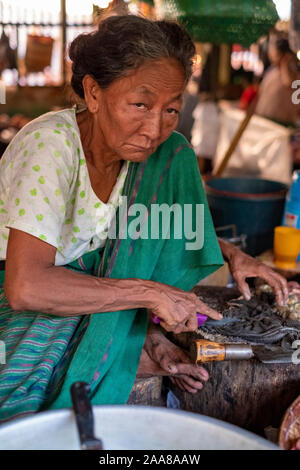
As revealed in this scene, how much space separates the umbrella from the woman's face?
143cm

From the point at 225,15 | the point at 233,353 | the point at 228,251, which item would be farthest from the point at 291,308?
the point at 225,15

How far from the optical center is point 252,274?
214 centimetres

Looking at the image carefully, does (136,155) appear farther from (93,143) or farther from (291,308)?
(291,308)

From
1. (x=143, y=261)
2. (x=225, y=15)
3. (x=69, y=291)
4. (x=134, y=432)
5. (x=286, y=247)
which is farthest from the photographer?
(x=225, y=15)

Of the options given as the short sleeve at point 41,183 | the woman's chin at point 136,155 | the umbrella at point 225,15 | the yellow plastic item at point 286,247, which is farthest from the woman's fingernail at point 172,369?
the umbrella at point 225,15

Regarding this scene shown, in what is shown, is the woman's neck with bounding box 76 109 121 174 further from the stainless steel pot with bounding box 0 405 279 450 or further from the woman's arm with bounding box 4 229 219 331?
the stainless steel pot with bounding box 0 405 279 450

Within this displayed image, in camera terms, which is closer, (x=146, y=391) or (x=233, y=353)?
(x=233, y=353)

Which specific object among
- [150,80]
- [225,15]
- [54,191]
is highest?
[225,15]

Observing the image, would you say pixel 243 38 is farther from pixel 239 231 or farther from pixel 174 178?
pixel 174 178

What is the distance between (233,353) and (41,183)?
82cm

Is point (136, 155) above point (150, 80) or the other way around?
the other way around

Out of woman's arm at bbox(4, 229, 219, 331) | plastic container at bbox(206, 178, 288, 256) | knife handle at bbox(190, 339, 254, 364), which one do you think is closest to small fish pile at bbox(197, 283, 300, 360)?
knife handle at bbox(190, 339, 254, 364)

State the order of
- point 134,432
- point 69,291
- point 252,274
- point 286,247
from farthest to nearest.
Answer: point 286,247, point 252,274, point 69,291, point 134,432

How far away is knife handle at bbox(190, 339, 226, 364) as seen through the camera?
182 cm
